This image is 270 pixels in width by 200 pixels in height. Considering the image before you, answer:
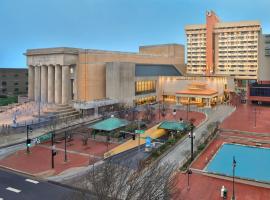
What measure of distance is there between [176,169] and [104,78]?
167ft

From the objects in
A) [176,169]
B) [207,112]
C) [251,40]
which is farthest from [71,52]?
[251,40]

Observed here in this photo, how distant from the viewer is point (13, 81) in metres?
107

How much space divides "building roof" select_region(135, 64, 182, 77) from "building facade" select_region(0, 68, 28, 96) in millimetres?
48336

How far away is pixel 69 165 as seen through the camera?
35.1m

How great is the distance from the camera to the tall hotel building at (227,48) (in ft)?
346

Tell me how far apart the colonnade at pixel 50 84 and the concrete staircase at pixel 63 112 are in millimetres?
3519

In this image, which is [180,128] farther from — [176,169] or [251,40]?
[251,40]

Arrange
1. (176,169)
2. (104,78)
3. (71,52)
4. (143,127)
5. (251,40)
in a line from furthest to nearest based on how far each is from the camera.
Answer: (251,40) → (104,78) → (71,52) → (143,127) → (176,169)

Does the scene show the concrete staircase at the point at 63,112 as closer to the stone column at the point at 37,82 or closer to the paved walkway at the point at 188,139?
the stone column at the point at 37,82

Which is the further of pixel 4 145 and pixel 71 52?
pixel 71 52

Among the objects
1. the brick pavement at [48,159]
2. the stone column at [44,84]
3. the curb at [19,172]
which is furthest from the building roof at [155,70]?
the curb at [19,172]

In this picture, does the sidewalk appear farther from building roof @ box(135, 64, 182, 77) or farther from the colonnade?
building roof @ box(135, 64, 182, 77)

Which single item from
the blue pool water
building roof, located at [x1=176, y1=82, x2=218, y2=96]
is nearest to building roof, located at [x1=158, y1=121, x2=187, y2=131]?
the blue pool water

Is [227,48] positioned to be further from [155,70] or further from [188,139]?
[188,139]
